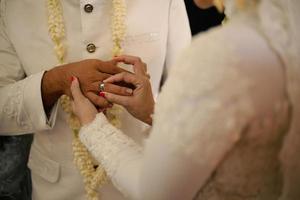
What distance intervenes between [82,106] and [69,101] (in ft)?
0.59

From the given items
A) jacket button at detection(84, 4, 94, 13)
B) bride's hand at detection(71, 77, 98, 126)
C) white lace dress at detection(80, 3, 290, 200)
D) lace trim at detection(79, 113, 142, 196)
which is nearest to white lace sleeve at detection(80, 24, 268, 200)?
white lace dress at detection(80, 3, 290, 200)

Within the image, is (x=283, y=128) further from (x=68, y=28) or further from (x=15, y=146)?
(x=15, y=146)

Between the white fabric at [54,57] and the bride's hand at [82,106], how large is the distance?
0.13m

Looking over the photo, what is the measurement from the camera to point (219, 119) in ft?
1.86

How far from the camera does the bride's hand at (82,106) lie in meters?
0.90

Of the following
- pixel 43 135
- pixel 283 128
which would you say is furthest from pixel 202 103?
pixel 43 135

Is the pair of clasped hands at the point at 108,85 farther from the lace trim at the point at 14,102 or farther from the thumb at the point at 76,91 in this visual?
the lace trim at the point at 14,102

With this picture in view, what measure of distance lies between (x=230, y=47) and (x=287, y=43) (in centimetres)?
9

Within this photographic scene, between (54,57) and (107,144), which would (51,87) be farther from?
(107,144)

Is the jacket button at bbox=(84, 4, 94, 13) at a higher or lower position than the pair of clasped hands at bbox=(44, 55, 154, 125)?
higher

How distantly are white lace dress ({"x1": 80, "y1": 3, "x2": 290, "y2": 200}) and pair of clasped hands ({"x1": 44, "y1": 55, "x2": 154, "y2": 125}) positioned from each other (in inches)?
12.8

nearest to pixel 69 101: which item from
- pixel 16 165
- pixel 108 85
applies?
pixel 108 85

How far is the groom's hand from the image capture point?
980 mm

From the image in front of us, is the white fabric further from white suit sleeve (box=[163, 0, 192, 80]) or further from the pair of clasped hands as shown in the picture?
the pair of clasped hands
